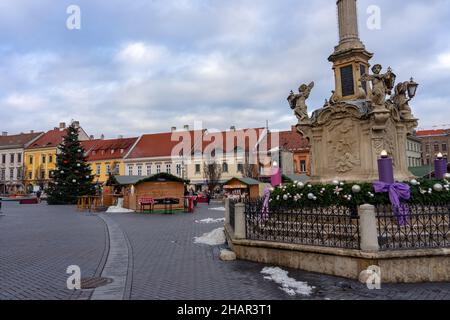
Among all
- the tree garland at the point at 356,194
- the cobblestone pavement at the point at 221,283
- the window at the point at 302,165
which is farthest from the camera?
the window at the point at 302,165

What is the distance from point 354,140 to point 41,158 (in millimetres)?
76338

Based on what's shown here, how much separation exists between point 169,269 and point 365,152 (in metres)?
6.16

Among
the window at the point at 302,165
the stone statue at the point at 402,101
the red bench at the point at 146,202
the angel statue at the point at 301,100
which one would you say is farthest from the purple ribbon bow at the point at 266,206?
the window at the point at 302,165

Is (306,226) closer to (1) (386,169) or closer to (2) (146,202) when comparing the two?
(1) (386,169)

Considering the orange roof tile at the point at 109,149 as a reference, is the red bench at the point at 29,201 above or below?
below

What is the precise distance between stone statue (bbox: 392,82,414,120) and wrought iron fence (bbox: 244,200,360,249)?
4.21m

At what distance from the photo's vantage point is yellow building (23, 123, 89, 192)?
241 ft

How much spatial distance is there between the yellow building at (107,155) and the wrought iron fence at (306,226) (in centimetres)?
5864

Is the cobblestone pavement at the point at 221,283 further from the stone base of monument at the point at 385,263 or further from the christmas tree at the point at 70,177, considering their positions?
the christmas tree at the point at 70,177

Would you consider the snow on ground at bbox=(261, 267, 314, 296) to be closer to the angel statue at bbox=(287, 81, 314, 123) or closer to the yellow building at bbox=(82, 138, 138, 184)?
the angel statue at bbox=(287, 81, 314, 123)

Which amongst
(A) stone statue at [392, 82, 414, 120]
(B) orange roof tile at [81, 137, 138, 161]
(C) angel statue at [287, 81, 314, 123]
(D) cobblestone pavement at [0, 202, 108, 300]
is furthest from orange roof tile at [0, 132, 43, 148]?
(A) stone statue at [392, 82, 414, 120]

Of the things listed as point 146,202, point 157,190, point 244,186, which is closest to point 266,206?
point 146,202

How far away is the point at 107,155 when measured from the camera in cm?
6869

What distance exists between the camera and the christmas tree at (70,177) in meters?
40.3
